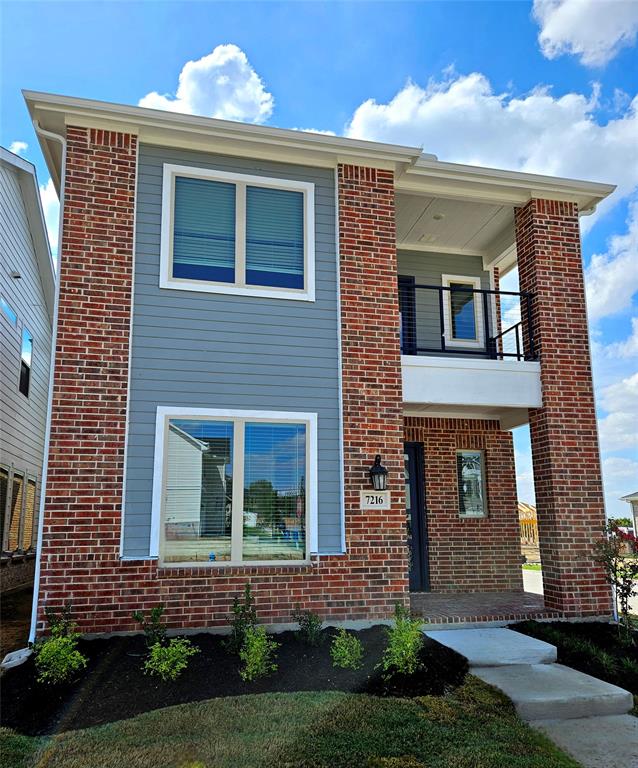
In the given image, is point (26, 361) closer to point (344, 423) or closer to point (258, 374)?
point (258, 374)

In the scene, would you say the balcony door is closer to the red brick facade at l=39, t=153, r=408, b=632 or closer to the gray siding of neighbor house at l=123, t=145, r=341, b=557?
the red brick facade at l=39, t=153, r=408, b=632

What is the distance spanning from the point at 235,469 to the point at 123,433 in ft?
4.20

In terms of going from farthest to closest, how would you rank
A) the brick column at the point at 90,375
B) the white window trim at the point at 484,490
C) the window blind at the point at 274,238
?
the white window trim at the point at 484,490 → the window blind at the point at 274,238 → the brick column at the point at 90,375

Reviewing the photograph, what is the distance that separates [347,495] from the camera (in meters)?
7.31

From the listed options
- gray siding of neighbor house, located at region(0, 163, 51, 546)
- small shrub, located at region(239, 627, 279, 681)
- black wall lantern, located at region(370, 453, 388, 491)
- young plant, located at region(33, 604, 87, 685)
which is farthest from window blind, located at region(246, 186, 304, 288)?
gray siding of neighbor house, located at region(0, 163, 51, 546)

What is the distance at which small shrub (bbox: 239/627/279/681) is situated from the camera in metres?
5.33

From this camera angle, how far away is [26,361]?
12.9 metres

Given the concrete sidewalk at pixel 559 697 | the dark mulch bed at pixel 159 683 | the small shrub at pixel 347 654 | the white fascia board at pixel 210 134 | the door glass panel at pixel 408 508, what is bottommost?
the concrete sidewalk at pixel 559 697

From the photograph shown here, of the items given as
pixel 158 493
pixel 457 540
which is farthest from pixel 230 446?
pixel 457 540

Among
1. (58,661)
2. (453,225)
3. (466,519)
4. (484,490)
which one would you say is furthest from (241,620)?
(453,225)

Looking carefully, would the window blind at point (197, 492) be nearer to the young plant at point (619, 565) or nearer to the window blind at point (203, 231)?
the window blind at point (203, 231)

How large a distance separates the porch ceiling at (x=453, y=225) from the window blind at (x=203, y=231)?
2.63 meters

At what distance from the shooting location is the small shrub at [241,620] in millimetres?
5992

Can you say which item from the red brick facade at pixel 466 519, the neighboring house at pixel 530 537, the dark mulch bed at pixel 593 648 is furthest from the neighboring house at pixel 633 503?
the dark mulch bed at pixel 593 648
